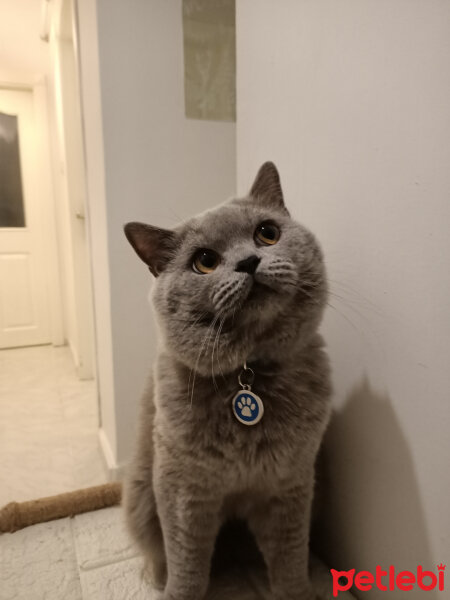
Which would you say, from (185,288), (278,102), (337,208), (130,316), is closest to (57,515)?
(130,316)

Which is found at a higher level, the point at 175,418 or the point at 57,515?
the point at 175,418

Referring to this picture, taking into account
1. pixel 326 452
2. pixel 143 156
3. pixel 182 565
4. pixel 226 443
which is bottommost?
pixel 182 565

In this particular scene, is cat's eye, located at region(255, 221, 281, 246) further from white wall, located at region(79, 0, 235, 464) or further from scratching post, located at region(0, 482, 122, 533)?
scratching post, located at region(0, 482, 122, 533)

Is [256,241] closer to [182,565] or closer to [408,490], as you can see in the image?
[408,490]

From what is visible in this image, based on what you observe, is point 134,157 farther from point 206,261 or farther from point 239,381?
point 239,381

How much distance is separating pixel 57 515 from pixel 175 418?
745 millimetres

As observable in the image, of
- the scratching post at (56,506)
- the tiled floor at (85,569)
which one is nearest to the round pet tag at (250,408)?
the tiled floor at (85,569)

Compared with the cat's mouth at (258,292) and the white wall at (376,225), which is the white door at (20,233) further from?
the cat's mouth at (258,292)

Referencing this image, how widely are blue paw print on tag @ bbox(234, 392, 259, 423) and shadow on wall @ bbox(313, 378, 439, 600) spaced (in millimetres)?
224

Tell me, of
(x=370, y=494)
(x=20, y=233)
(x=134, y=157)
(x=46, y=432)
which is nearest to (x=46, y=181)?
(x=20, y=233)

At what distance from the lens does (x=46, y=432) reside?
1874 mm

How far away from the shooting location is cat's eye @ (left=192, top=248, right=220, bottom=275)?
641 mm

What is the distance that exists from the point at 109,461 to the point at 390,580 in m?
1.04

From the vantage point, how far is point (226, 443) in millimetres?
653
